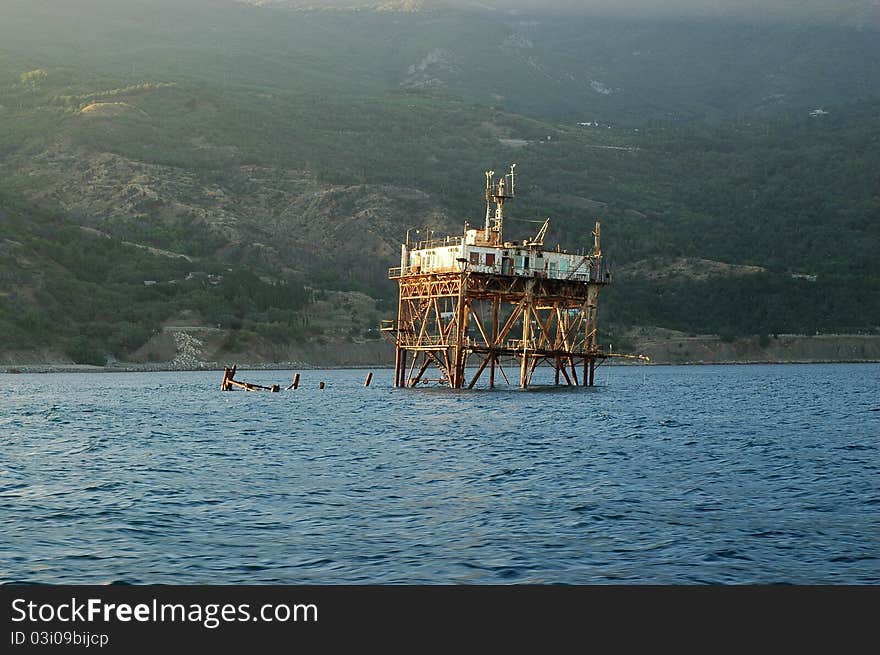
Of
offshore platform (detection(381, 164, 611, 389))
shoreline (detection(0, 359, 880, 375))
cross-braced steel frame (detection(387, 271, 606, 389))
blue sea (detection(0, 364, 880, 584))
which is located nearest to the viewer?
blue sea (detection(0, 364, 880, 584))

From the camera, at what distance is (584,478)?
35.2 m

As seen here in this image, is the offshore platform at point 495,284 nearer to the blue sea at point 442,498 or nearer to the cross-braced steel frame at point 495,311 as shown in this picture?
the cross-braced steel frame at point 495,311

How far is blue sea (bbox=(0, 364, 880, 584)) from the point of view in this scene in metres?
22.5

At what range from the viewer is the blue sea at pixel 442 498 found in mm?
22500

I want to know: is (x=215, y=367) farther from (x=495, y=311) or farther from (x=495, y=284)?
(x=495, y=284)

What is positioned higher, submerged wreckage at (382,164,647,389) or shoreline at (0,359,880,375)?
submerged wreckage at (382,164,647,389)

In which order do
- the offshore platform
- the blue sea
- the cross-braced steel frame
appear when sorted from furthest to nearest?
1. the cross-braced steel frame
2. the offshore platform
3. the blue sea

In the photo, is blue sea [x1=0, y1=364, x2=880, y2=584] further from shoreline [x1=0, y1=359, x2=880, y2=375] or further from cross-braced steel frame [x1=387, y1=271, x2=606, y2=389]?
shoreline [x1=0, y1=359, x2=880, y2=375]

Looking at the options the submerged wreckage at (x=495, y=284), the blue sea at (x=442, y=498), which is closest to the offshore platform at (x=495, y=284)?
the submerged wreckage at (x=495, y=284)

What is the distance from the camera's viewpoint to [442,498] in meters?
30.9

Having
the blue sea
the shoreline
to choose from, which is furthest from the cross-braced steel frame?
the shoreline

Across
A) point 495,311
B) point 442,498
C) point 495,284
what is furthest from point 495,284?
point 442,498
